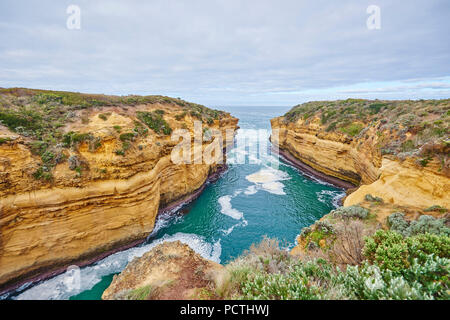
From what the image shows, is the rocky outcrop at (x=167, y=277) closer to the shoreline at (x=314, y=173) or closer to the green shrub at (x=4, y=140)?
the green shrub at (x=4, y=140)

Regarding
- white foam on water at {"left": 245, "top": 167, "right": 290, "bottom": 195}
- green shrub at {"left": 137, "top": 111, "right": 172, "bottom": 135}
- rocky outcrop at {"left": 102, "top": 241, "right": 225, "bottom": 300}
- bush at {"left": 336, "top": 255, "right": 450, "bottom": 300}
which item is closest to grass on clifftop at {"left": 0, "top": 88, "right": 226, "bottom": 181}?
green shrub at {"left": 137, "top": 111, "right": 172, "bottom": 135}

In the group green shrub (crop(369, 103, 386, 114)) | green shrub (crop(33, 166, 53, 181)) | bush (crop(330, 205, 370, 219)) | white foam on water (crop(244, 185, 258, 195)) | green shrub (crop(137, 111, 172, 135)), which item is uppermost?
green shrub (crop(369, 103, 386, 114))

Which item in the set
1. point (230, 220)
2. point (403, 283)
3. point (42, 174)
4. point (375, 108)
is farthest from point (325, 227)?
point (375, 108)

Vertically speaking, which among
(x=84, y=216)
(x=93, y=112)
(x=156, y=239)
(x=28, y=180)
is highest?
(x=93, y=112)

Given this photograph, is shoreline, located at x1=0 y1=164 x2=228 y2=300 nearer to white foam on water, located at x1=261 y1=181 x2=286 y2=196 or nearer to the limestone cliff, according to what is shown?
white foam on water, located at x1=261 y1=181 x2=286 y2=196

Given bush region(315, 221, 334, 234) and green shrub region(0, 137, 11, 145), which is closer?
bush region(315, 221, 334, 234)

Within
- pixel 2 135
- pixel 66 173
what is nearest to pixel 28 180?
pixel 66 173

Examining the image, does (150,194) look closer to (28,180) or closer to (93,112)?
(28,180)
